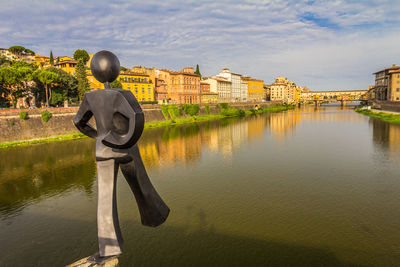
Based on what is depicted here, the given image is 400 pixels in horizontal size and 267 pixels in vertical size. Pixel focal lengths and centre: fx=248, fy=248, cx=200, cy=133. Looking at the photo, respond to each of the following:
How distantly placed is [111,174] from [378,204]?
42.3 feet

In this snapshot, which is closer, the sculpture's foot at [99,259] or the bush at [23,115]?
the sculpture's foot at [99,259]

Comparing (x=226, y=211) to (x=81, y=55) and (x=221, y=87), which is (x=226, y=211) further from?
(x=81, y=55)

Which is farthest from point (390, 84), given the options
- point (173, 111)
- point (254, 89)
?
point (173, 111)

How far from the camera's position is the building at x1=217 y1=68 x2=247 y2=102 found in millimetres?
98312

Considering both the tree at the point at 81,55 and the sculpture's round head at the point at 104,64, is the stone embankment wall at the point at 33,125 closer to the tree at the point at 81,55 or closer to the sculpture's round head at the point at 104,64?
the sculpture's round head at the point at 104,64

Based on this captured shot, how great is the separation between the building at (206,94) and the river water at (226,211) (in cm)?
6037

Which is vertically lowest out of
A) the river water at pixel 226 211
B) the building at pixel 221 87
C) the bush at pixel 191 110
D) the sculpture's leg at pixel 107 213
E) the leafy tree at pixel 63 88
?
the river water at pixel 226 211

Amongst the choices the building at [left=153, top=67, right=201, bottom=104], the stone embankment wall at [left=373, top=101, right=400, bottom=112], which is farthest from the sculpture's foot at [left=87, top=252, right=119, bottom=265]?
the stone embankment wall at [left=373, top=101, right=400, bottom=112]

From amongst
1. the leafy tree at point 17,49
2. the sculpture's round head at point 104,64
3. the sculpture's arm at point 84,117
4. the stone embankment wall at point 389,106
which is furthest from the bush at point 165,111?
the leafy tree at point 17,49

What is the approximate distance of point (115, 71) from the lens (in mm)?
5758

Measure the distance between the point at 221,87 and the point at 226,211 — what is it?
272 feet

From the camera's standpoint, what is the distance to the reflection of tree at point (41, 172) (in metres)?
14.5

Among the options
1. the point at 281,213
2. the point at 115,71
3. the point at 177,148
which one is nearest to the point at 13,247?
the point at 115,71

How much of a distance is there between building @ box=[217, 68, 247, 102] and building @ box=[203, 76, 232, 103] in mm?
2042
